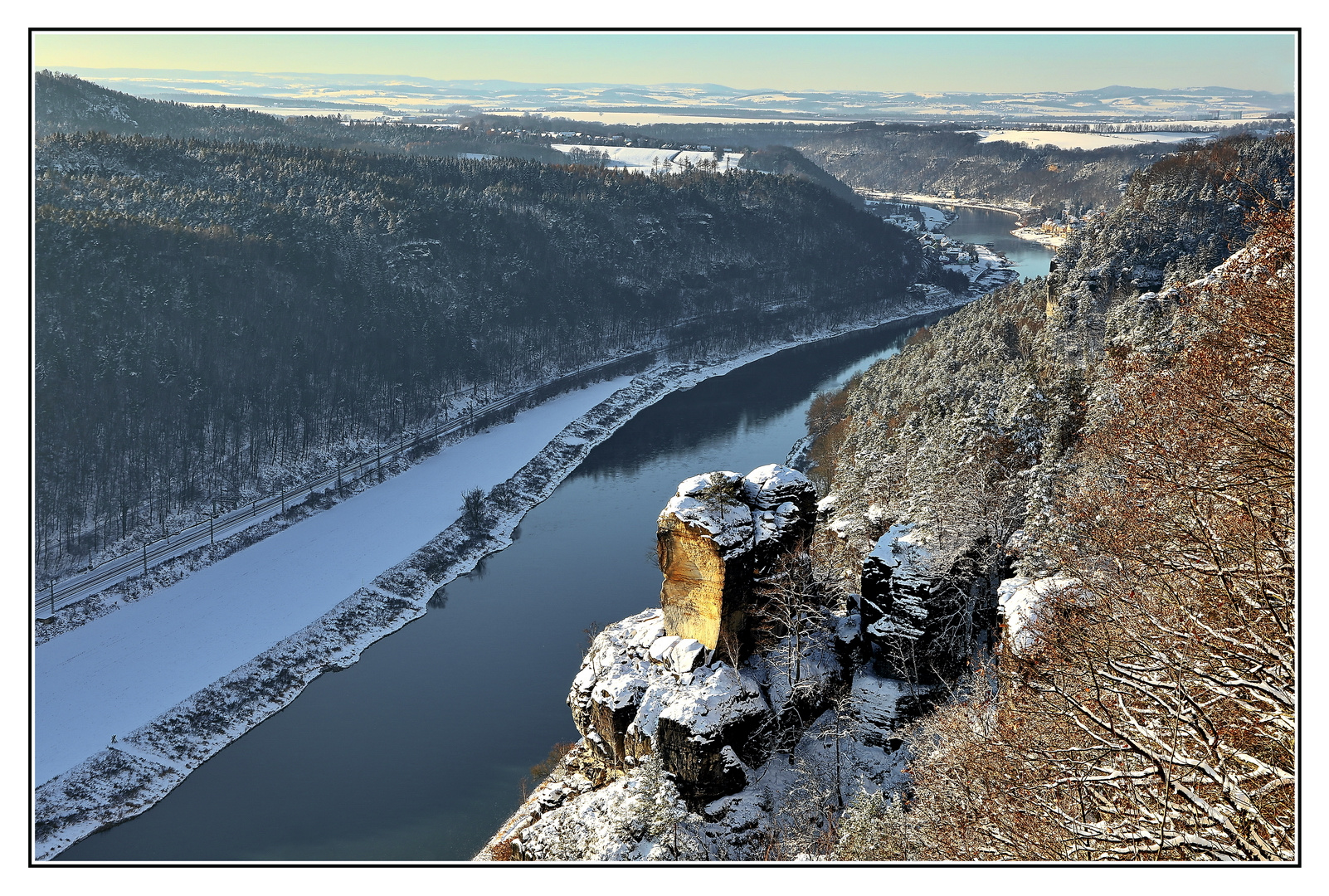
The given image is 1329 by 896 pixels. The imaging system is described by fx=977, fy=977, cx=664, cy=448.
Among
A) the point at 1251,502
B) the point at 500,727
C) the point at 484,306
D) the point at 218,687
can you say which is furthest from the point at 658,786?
the point at 484,306

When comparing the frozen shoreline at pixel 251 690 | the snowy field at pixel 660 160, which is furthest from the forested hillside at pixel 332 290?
the snowy field at pixel 660 160

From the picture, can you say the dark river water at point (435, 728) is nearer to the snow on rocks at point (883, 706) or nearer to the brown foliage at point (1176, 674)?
the snow on rocks at point (883, 706)

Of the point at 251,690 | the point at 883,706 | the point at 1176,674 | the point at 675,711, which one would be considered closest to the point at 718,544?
the point at 675,711

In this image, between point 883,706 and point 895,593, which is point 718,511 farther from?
point 883,706

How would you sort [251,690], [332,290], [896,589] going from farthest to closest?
[332,290]
[251,690]
[896,589]

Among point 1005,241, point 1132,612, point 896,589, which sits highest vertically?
point 1005,241

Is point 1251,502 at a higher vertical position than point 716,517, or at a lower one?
higher

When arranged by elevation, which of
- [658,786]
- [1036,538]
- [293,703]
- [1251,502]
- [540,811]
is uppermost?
[1251,502]

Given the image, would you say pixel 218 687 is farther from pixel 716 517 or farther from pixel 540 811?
pixel 716 517
